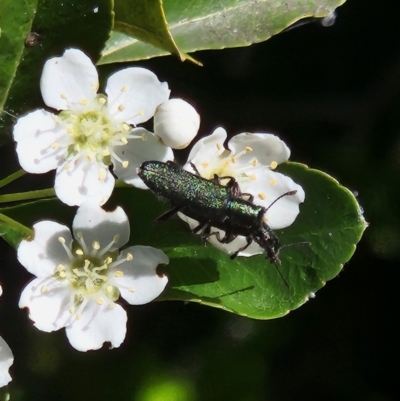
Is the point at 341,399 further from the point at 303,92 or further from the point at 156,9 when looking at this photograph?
the point at 156,9

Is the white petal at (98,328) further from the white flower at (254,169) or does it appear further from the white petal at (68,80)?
the white petal at (68,80)

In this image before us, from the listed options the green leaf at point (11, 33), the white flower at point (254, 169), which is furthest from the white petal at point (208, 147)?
the green leaf at point (11, 33)

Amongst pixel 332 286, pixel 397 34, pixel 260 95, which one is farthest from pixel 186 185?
pixel 397 34

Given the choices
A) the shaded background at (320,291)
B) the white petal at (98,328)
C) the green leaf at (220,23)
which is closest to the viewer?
the white petal at (98,328)

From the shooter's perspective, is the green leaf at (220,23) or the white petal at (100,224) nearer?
the white petal at (100,224)

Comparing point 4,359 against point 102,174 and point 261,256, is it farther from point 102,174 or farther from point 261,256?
point 261,256

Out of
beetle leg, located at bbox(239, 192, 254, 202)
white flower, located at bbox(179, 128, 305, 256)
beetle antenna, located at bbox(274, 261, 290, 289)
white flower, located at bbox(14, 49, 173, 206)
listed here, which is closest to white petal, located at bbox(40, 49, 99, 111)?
white flower, located at bbox(14, 49, 173, 206)

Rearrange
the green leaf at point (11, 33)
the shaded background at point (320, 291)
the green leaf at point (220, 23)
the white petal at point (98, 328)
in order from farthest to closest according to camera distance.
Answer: the shaded background at point (320, 291)
the green leaf at point (220, 23)
the white petal at point (98, 328)
the green leaf at point (11, 33)
